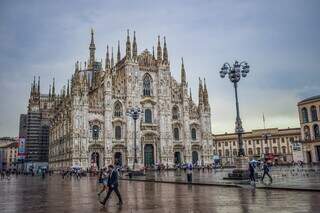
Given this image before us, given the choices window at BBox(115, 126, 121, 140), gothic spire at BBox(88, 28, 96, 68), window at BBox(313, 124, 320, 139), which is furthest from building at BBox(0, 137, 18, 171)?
window at BBox(313, 124, 320, 139)

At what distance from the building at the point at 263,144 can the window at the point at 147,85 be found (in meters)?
38.2

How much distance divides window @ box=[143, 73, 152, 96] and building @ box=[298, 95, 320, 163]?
29.9 metres

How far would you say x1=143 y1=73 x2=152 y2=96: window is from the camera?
6488cm

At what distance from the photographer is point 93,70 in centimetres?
8794

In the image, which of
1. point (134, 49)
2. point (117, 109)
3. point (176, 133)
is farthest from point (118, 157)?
point (134, 49)

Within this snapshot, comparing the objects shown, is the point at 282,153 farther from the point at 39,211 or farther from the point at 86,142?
the point at 39,211

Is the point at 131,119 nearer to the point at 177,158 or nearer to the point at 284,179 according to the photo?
the point at 177,158

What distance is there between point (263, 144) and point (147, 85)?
46.1 m

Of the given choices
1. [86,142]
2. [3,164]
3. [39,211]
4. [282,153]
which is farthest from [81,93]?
[3,164]

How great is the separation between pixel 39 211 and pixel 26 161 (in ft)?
274

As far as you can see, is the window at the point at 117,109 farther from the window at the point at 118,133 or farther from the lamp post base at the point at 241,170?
the lamp post base at the point at 241,170

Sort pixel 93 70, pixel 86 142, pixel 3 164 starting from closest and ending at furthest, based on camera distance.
→ pixel 86 142, pixel 93 70, pixel 3 164

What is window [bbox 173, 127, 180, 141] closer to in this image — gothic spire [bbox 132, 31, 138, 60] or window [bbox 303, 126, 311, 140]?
gothic spire [bbox 132, 31, 138, 60]

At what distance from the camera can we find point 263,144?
95062mm
